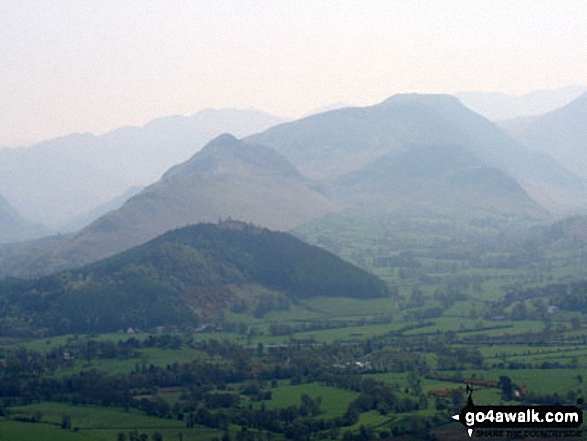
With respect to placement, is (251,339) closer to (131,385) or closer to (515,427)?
(131,385)

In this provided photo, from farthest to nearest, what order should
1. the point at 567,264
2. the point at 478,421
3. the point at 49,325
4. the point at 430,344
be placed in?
the point at 567,264 → the point at 49,325 → the point at 430,344 → the point at 478,421

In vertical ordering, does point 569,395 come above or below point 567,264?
below

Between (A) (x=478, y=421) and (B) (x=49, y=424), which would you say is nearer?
(A) (x=478, y=421)

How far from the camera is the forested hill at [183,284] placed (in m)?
128

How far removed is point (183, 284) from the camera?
5433 inches

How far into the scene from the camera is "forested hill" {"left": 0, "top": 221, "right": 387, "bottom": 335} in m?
128

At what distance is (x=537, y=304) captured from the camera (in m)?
133

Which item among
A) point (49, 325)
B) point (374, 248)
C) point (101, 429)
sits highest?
point (374, 248)

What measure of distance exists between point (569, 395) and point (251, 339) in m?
42.5

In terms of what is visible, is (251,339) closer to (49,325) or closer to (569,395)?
(49,325)

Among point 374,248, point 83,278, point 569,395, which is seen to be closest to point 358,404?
point 569,395

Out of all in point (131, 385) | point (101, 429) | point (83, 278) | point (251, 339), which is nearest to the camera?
point (101, 429)

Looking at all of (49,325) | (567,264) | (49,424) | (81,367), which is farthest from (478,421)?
(567,264)

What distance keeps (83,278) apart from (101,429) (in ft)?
204
